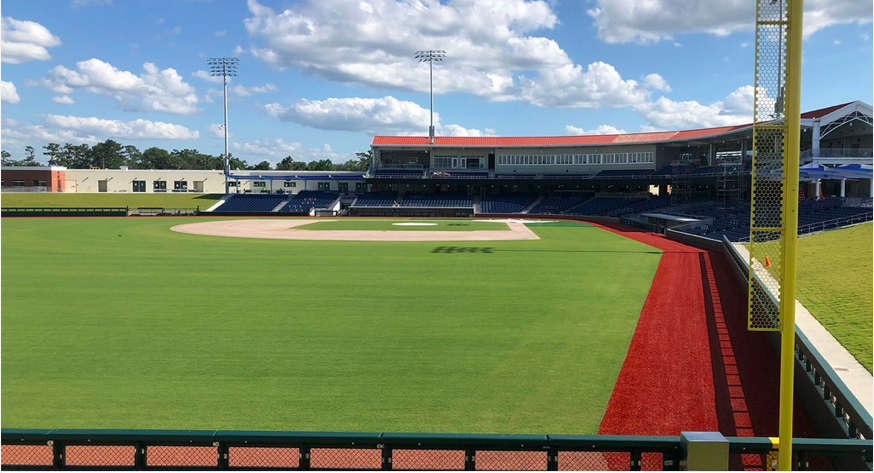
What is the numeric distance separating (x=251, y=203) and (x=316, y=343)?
76.9m

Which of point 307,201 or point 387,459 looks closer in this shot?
point 387,459

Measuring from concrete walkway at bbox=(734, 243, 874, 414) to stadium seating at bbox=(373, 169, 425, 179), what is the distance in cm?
7440

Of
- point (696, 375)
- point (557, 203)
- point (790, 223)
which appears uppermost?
point (557, 203)

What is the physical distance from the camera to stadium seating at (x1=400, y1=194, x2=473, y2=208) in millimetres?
84412

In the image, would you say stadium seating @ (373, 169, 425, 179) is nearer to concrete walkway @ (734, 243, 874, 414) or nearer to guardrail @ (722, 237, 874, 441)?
concrete walkway @ (734, 243, 874, 414)

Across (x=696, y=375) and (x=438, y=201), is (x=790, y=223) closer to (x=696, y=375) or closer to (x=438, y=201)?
(x=696, y=375)

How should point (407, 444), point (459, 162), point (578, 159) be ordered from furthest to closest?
1. point (459, 162)
2. point (578, 159)
3. point (407, 444)

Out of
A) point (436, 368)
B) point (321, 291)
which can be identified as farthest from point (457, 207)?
point (436, 368)

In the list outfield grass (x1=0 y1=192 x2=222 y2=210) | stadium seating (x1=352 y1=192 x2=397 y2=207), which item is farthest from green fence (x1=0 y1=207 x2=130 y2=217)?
stadium seating (x1=352 y1=192 x2=397 y2=207)

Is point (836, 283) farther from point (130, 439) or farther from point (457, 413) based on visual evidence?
point (130, 439)

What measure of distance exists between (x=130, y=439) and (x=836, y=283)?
839 inches

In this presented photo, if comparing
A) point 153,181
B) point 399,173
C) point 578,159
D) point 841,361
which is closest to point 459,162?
point 399,173

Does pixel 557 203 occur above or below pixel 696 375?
above

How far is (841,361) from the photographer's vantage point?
1148cm
